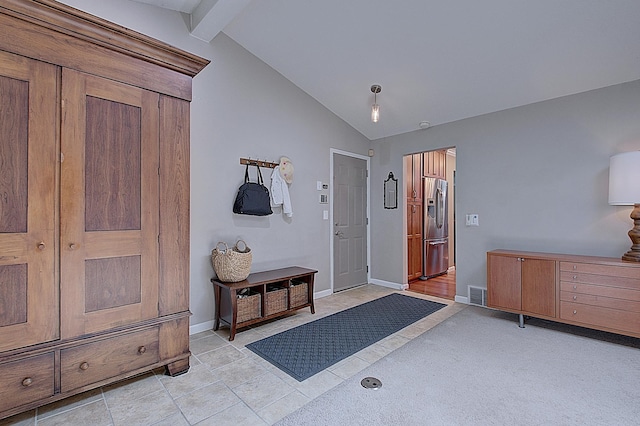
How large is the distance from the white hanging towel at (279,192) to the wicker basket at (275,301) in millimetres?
986

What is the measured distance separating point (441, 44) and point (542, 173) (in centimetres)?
185

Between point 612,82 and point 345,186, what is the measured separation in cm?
313

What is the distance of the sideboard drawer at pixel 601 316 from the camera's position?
2570mm

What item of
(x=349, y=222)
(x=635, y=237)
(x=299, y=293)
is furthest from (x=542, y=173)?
(x=299, y=293)

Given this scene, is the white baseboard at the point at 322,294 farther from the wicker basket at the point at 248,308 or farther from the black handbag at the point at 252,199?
the black handbag at the point at 252,199

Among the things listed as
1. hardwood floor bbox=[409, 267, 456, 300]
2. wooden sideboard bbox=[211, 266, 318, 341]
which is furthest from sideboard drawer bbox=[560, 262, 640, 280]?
wooden sideboard bbox=[211, 266, 318, 341]

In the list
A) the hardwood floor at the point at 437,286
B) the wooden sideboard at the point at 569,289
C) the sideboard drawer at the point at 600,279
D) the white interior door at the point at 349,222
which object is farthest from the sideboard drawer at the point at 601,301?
the white interior door at the point at 349,222

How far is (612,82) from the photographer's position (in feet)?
9.82

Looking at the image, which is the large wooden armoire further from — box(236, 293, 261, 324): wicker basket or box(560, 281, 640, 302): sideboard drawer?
box(560, 281, 640, 302): sideboard drawer

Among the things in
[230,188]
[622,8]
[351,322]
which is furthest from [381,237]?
[622,8]

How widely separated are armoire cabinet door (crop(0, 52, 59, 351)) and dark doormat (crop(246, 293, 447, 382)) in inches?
59.9

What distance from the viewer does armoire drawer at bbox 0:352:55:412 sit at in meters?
1.61

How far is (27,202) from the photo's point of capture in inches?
66.5

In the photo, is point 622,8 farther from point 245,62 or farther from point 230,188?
point 230,188
